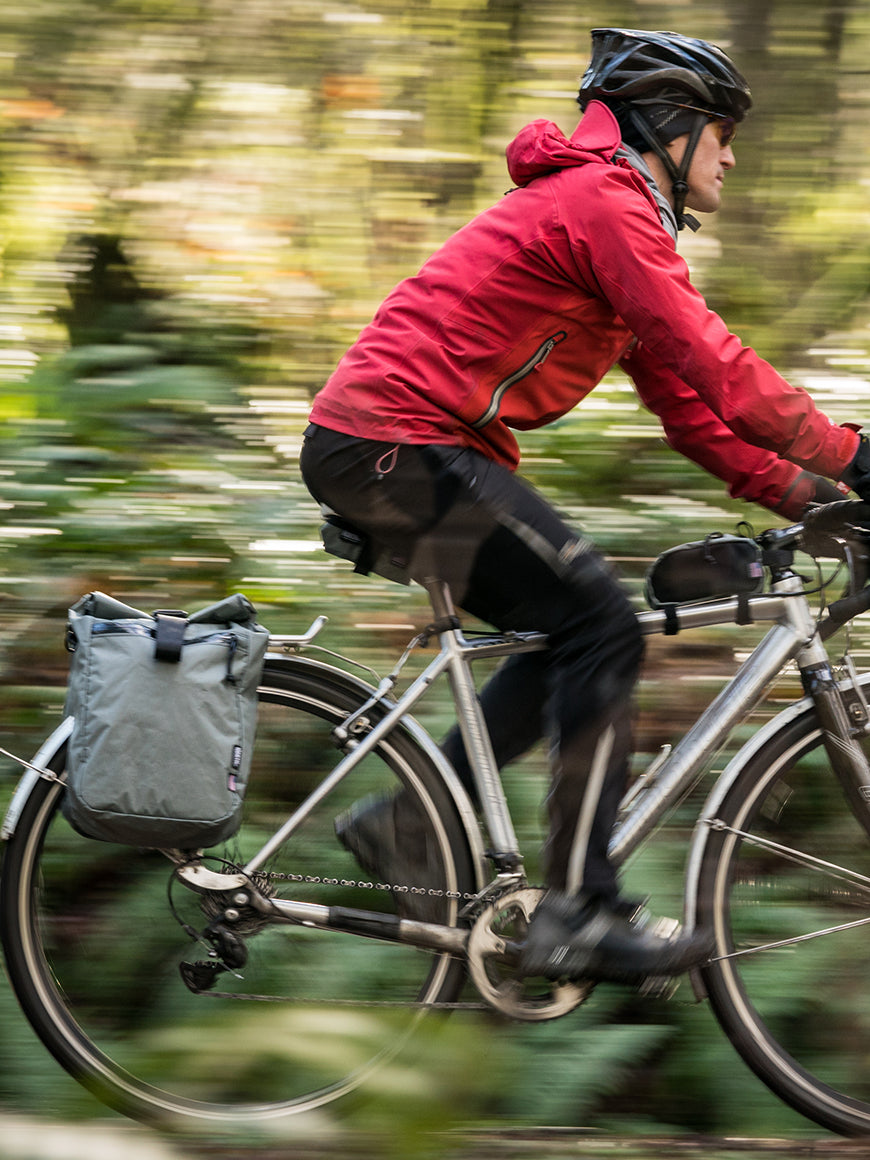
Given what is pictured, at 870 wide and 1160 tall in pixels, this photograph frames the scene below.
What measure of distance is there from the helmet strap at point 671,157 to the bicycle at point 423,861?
795 millimetres

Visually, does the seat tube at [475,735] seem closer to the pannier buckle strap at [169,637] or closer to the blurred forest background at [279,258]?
the pannier buckle strap at [169,637]

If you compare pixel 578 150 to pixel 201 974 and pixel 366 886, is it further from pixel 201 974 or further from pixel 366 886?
pixel 201 974

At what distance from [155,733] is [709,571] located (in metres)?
1.27

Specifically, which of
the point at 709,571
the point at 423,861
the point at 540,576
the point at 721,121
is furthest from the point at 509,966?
the point at 721,121

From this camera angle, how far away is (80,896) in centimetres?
300

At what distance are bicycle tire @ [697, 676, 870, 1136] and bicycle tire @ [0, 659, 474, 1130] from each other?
614mm

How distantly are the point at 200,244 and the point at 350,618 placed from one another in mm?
2207

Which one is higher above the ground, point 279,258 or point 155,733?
point 279,258

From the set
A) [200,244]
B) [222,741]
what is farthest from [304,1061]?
[200,244]

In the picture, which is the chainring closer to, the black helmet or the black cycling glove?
the black cycling glove

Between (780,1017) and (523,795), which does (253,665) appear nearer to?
(523,795)

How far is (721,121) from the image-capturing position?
277cm

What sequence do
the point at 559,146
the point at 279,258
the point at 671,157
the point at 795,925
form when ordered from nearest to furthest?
the point at 559,146, the point at 671,157, the point at 795,925, the point at 279,258

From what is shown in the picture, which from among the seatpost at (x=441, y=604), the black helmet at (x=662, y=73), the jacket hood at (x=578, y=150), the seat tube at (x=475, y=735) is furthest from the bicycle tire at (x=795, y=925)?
the black helmet at (x=662, y=73)
